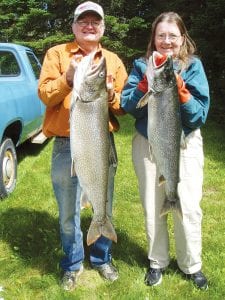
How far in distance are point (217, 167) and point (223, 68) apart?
6560mm

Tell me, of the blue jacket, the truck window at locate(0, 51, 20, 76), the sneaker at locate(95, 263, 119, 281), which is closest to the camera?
the blue jacket

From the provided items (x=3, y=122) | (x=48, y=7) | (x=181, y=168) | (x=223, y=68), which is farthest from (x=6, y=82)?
(x=48, y=7)

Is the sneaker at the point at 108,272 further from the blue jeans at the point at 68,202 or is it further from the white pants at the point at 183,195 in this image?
the white pants at the point at 183,195

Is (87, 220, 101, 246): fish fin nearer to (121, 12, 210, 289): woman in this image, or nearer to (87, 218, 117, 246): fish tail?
(87, 218, 117, 246): fish tail

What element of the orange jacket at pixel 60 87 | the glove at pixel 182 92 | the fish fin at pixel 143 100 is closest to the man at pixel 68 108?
the orange jacket at pixel 60 87

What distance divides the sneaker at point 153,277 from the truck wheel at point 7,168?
2548mm

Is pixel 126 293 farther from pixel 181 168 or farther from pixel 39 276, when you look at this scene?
pixel 181 168

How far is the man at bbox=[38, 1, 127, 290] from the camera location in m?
3.34

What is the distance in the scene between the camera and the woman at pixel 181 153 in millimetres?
3406

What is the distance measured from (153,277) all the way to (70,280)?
0.71 metres

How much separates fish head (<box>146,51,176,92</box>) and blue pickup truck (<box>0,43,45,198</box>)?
3.19m

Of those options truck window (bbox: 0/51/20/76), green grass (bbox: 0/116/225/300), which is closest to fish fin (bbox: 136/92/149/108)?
green grass (bbox: 0/116/225/300)

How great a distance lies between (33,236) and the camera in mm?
4973

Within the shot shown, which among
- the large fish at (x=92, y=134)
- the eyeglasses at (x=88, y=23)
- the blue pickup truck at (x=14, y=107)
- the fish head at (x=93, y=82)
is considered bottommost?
the blue pickup truck at (x=14, y=107)
